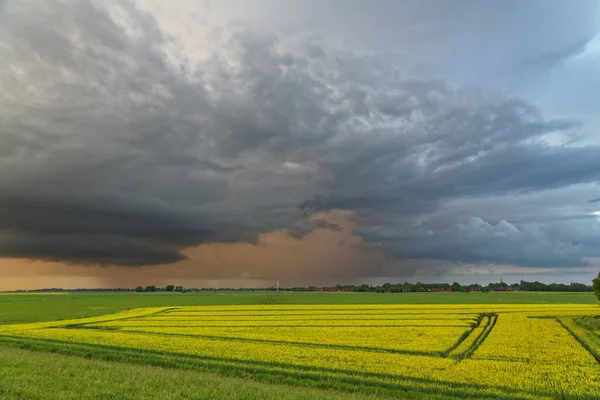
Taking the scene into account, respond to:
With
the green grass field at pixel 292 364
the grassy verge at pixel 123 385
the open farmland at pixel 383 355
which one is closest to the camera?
the grassy verge at pixel 123 385

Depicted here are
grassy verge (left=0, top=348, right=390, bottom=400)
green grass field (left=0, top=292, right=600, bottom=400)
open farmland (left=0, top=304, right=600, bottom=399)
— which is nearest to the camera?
grassy verge (left=0, top=348, right=390, bottom=400)

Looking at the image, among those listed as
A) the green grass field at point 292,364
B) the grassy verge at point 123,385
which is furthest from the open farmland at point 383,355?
the grassy verge at point 123,385

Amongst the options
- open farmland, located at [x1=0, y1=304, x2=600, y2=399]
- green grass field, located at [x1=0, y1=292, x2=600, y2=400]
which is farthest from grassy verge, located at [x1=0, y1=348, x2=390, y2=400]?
open farmland, located at [x1=0, y1=304, x2=600, y2=399]

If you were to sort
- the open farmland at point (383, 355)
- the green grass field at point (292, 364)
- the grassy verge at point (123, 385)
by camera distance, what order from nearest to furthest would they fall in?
1. the grassy verge at point (123, 385)
2. the green grass field at point (292, 364)
3. the open farmland at point (383, 355)

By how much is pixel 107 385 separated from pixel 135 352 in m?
11.1

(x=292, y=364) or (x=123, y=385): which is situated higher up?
(x=123, y=385)

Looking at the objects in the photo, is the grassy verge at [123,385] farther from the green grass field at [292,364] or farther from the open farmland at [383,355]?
the open farmland at [383,355]

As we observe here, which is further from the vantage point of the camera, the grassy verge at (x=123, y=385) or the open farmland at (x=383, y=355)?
the open farmland at (x=383, y=355)

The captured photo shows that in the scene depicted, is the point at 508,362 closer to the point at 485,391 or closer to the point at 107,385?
the point at 485,391

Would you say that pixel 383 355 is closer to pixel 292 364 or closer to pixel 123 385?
pixel 292 364

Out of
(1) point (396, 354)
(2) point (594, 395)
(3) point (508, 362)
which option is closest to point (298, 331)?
(1) point (396, 354)

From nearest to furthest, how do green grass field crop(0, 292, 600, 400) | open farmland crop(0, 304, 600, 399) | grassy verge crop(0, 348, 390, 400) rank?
grassy verge crop(0, 348, 390, 400) < green grass field crop(0, 292, 600, 400) < open farmland crop(0, 304, 600, 399)

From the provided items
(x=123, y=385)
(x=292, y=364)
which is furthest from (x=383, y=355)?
(x=123, y=385)

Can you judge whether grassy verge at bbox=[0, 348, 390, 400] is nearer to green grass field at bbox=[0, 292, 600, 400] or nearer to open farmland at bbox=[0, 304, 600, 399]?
green grass field at bbox=[0, 292, 600, 400]
